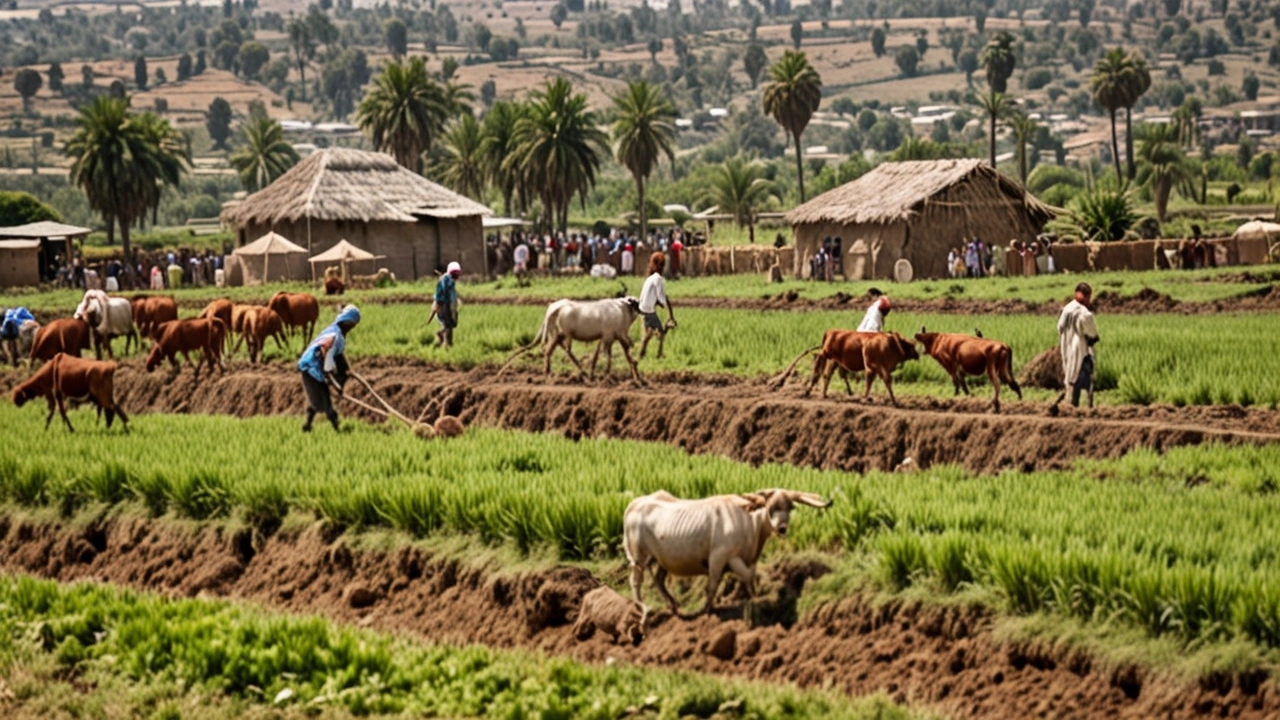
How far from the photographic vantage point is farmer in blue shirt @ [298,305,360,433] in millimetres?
20453

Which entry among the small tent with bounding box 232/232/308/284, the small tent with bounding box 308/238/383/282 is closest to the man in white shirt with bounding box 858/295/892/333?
the small tent with bounding box 308/238/383/282

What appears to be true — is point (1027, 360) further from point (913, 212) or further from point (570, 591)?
point (913, 212)

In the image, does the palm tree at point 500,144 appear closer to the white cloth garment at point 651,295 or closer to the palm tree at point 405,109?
the palm tree at point 405,109

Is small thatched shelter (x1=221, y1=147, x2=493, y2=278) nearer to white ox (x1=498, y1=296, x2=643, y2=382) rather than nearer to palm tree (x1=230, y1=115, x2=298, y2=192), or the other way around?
palm tree (x1=230, y1=115, x2=298, y2=192)

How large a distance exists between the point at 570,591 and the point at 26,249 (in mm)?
47373

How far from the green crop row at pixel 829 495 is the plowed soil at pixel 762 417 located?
1.52 meters

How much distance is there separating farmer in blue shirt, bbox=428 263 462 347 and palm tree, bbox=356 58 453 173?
164 ft

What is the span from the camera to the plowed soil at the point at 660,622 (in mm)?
11789

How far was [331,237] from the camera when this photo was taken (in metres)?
57.5

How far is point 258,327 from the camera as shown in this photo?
29609 millimetres

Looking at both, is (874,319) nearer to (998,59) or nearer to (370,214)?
(370,214)

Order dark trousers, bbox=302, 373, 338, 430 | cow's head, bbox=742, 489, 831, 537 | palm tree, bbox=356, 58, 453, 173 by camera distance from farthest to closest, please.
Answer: palm tree, bbox=356, 58, 453, 173, dark trousers, bbox=302, 373, 338, 430, cow's head, bbox=742, 489, 831, 537

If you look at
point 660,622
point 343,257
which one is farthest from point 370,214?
point 660,622

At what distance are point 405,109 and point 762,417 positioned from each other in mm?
58403
